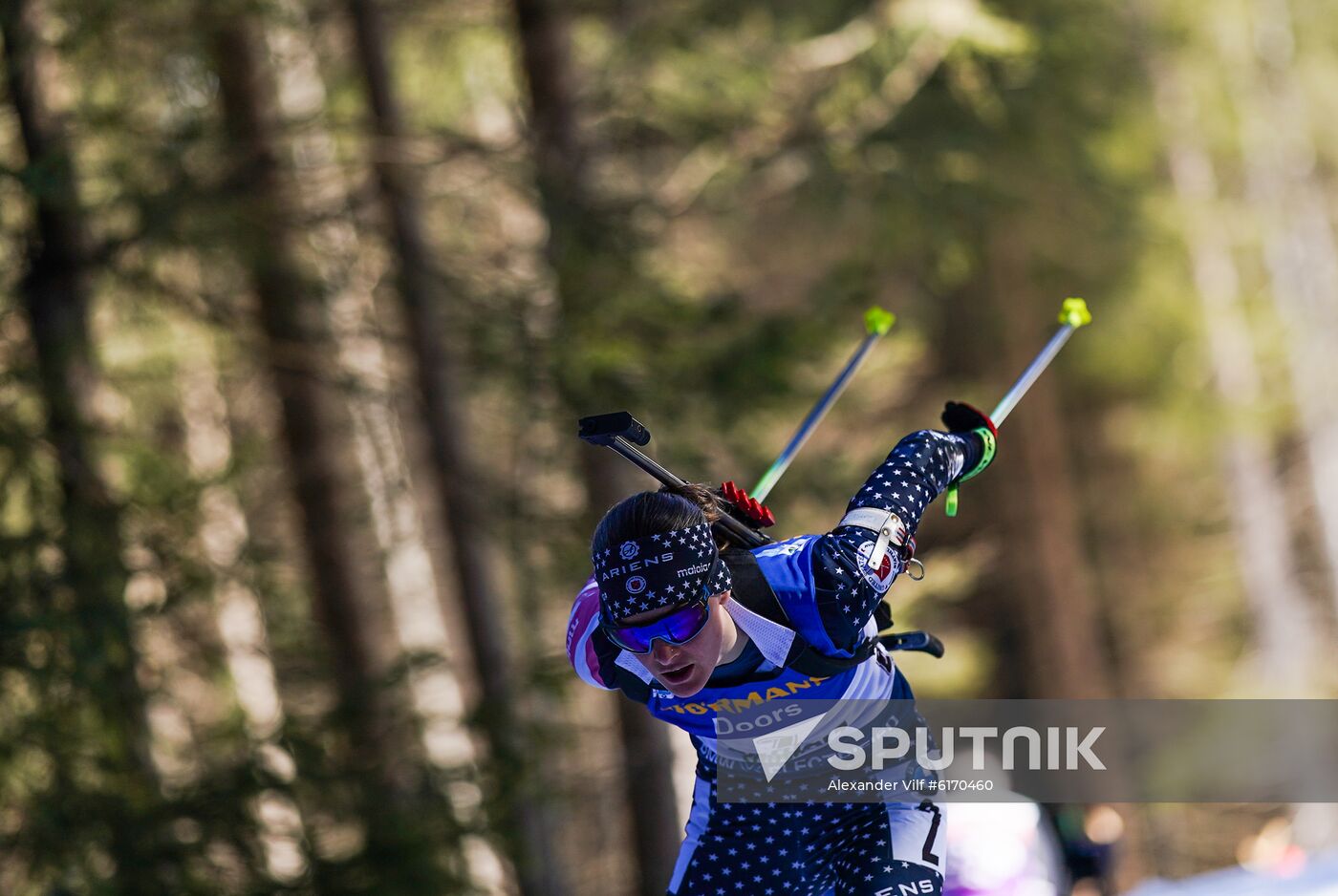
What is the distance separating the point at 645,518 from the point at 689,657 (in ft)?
1.04

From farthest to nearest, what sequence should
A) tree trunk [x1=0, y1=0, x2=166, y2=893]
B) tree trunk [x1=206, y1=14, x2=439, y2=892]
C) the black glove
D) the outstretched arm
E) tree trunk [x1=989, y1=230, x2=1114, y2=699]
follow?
tree trunk [x1=989, y1=230, x2=1114, y2=699] < tree trunk [x1=206, y1=14, x2=439, y2=892] < tree trunk [x1=0, y1=0, x2=166, y2=893] < the black glove < the outstretched arm

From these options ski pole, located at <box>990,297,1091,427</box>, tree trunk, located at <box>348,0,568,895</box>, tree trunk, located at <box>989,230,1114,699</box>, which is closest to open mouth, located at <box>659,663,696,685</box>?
ski pole, located at <box>990,297,1091,427</box>

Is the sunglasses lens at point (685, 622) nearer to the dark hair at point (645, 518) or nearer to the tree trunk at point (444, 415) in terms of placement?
the dark hair at point (645, 518)

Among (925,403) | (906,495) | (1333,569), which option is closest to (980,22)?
(906,495)

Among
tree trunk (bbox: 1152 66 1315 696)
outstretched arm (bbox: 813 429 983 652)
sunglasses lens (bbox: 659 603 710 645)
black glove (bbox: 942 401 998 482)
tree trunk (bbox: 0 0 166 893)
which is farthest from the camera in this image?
tree trunk (bbox: 1152 66 1315 696)

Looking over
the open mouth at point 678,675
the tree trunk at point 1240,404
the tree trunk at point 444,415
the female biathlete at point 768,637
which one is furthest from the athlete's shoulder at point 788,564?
the tree trunk at point 1240,404

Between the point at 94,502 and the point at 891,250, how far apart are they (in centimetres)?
818

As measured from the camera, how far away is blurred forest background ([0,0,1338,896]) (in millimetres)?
6863

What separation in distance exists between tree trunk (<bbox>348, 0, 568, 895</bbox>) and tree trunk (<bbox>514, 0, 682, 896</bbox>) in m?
0.73

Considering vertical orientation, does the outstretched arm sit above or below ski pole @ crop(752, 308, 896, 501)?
below

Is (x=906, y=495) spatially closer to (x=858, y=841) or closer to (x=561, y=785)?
(x=858, y=841)

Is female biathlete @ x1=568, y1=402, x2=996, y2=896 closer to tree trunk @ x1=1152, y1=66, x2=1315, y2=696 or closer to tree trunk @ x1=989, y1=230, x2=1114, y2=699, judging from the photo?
tree trunk @ x1=989, y1=230, x2=1114, y2=699

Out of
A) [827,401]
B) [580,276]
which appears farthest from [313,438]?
[827,401]

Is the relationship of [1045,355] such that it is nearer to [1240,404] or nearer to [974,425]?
[974,425]
